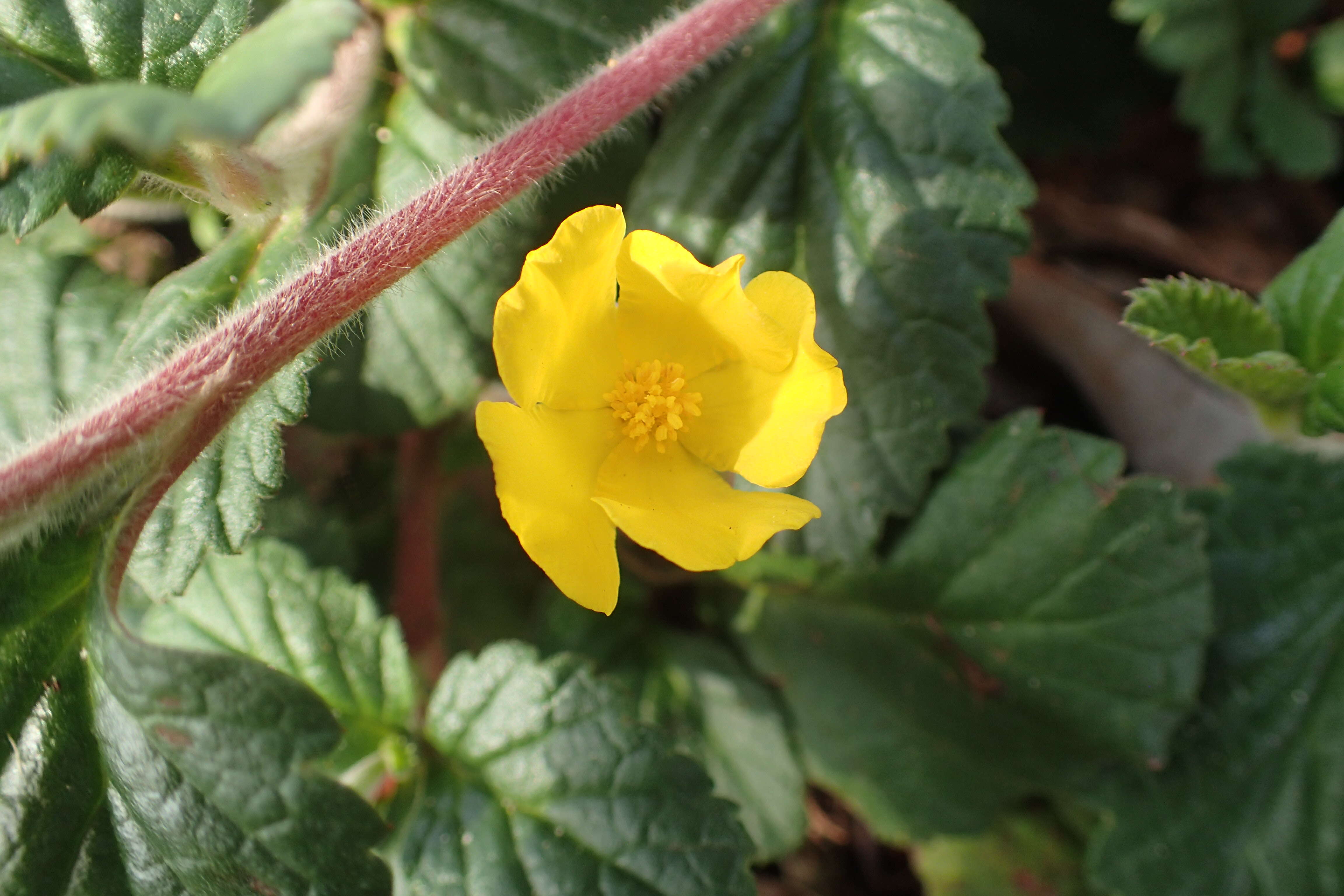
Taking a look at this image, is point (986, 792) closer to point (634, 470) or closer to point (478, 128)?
point (634, 470)

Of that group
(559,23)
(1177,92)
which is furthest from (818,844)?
(1177,92)

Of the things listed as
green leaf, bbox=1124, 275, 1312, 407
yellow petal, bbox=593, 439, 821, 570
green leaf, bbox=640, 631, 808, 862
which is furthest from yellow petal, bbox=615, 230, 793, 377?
green leaf, bbox=640, 631, 808, 862

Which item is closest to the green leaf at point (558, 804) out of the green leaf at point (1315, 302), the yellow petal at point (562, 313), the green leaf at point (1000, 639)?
the yellow petal at point (562, 313)

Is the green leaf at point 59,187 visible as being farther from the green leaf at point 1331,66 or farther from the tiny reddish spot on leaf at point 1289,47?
the tiny reddish spot on leaf at point 1289,47

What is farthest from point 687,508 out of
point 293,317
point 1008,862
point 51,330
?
point 1008,862

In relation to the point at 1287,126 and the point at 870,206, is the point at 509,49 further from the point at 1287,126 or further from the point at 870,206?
the point at 1287,126

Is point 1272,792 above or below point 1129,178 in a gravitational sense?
below
